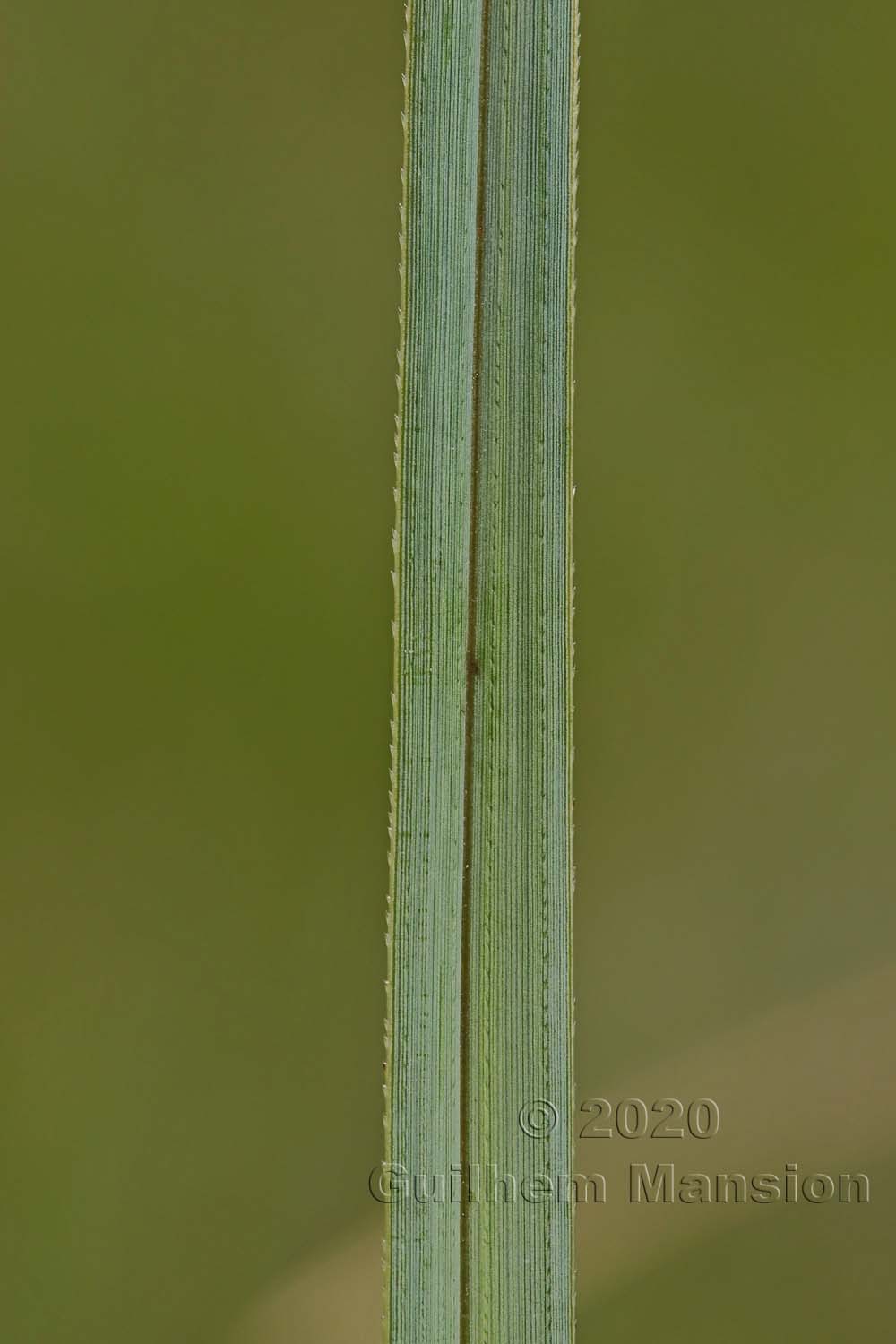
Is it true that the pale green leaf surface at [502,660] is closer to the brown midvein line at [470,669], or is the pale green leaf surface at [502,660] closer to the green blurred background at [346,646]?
the brown midvein line at [470,669]

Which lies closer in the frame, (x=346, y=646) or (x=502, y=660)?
(x=502, y=660)

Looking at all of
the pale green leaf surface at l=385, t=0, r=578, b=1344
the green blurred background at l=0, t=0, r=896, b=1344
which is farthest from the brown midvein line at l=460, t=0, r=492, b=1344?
the green blurred background at l=0, t=0, r=896, b=1344

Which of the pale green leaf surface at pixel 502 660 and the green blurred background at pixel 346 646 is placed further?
the green blurred background at pixel 346 646

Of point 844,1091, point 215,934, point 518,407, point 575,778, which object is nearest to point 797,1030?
point 844,1091

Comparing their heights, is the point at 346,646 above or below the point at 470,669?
above

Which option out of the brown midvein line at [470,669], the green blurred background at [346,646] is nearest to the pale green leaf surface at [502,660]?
the brown midvein line at [470,669]

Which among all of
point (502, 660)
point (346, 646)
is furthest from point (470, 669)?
point (346, 646)

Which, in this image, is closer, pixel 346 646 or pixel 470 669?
pixel 470 669

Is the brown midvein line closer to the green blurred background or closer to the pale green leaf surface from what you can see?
the pale green leaf surface

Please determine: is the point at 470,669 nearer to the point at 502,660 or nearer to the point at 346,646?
the point at 502,660
